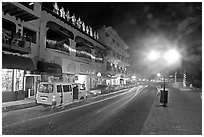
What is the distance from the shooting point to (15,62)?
46.5 ft

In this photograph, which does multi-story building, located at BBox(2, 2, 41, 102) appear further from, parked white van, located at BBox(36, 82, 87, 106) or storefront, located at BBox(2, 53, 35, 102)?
parked white van, located at BBox(36, 82, 87, 106)

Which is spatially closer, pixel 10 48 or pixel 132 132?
pixel 132 132

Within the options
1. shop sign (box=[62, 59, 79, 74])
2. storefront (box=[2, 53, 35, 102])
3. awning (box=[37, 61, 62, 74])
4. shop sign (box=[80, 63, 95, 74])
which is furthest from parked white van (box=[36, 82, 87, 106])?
shop sign (box=[80, 63, 95, 74])

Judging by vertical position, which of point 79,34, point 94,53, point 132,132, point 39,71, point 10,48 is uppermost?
point 79,34

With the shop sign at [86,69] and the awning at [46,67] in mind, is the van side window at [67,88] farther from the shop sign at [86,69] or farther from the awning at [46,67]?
the shop sign at [86,69]

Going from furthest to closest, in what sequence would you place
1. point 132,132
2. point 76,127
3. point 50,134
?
point 76,127, point 132,132, point 50,134

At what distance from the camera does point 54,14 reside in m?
21.1

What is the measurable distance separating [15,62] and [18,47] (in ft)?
4.28

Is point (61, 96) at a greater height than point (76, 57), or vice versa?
point (76, 57)

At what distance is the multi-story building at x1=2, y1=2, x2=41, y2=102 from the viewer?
13.9 meters

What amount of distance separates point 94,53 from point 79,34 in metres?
6.22

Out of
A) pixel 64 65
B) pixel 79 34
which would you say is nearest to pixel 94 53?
pixel 79 34

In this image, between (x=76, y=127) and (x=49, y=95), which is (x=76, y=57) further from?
(x=76, y=127)

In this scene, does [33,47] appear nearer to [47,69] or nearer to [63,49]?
[47,69]
